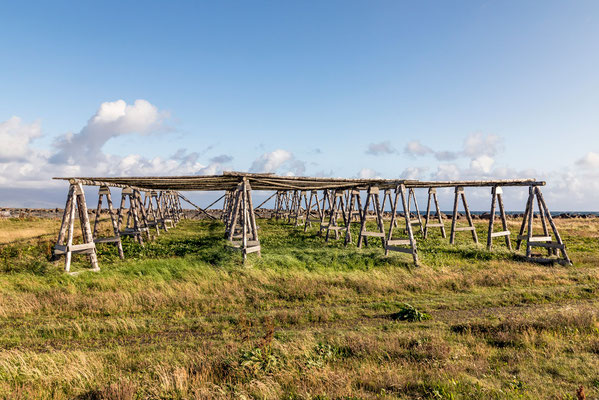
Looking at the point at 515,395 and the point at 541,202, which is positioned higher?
the point at 541,202

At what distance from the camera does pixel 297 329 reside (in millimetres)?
6355

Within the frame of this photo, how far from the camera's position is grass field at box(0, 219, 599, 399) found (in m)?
4.03

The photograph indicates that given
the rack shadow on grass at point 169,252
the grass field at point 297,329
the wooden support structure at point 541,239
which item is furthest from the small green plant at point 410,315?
the wooden support structure at point 541,239

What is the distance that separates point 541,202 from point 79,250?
1863cm

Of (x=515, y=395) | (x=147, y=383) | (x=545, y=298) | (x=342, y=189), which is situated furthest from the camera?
(x=342, y=189)

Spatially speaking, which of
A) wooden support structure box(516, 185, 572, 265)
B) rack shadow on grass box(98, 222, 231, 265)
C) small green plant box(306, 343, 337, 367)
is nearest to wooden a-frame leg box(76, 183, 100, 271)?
rack shadow on grass box(98, 222, 231, 265)

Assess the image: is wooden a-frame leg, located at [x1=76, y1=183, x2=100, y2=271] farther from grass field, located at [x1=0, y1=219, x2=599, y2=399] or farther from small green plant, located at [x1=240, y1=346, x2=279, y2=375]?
small green plant, located at [x1=240, y1=346, x2=279, y2=375]

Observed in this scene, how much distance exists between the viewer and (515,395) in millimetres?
3662

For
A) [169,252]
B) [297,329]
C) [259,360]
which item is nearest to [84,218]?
[169,252]

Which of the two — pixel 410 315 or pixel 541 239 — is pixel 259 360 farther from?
pixel 541 239

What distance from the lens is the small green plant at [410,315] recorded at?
6809 mm

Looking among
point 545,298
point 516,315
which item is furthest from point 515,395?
point 545,298

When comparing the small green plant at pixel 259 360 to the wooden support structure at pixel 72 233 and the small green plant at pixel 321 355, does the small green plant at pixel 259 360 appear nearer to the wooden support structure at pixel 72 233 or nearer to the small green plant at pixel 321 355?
the small green plant at pixel 321 355

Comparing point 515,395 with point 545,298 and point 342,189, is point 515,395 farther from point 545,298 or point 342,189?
point 342,189
